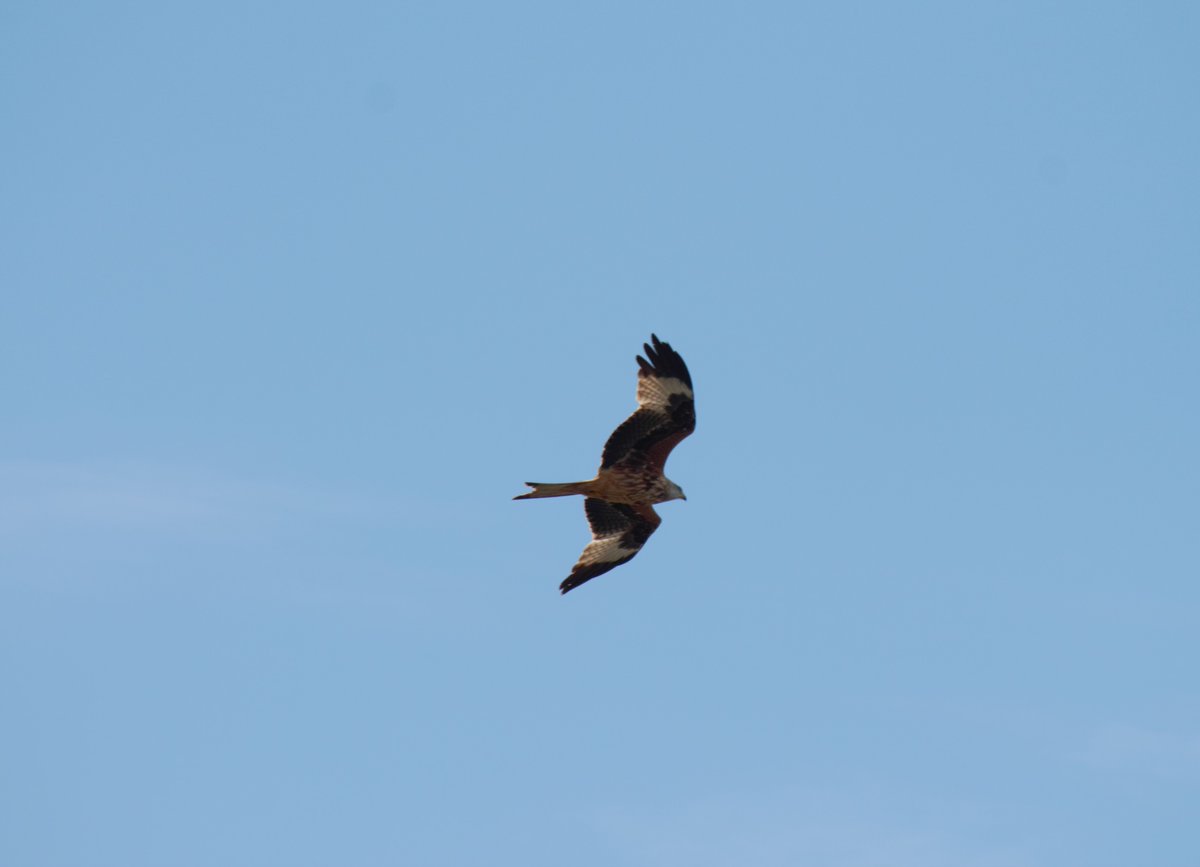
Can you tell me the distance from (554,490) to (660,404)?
1.55 m

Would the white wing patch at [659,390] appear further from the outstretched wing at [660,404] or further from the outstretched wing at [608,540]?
the outstretched wing at [608,540]

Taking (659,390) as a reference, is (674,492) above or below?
below

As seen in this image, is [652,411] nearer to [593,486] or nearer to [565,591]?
[593,486]

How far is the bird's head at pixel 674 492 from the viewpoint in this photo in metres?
21.2

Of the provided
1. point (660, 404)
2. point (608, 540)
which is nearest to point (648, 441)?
point (660, 404)

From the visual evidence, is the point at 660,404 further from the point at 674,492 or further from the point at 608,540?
the point at 608,540

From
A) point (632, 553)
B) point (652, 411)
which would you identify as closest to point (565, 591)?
point (632, 553)

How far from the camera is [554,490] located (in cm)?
2080

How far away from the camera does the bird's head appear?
2125 cm

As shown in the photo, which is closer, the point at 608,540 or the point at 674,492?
the point at 674,492

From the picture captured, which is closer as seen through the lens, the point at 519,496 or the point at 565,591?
the point at 519,496

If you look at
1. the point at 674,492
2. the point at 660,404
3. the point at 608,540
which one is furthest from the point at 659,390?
the point at 608,540

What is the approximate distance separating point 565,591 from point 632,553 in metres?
0.93

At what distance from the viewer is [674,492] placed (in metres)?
21.3
